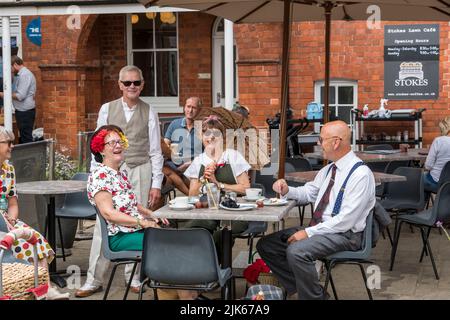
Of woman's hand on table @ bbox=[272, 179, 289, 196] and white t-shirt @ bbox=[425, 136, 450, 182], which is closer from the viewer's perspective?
woman's hand on table @ bbox=[272, 179, 289, 196]

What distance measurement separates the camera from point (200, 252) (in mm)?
5305

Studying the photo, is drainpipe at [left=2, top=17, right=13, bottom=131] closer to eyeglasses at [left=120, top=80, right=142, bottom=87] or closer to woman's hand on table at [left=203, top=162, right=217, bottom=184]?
eyeglasses at [left=120, top=80, right=142, bottom=87]

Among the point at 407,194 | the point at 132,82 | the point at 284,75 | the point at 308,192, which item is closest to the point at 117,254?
the point at 308,192

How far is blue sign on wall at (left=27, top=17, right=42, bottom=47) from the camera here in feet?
51.0

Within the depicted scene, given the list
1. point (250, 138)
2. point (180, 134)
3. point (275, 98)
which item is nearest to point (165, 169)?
point (180, 134)

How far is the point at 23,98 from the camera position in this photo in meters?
14.1

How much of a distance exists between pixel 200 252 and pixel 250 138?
4.56 metres

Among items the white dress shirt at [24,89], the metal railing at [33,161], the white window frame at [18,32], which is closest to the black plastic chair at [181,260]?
the metal railing at [33,161]

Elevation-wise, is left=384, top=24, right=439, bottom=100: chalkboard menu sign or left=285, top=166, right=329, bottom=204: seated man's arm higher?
left=384, top=24, right=439, bottom=100: chalkboard menu sign

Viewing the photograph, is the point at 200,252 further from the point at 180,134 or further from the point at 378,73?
the point at 378,73

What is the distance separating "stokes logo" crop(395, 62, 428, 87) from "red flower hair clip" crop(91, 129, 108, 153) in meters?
8.47

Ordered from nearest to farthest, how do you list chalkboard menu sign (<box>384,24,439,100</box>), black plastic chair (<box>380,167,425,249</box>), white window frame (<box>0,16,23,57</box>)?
black plastic chair (<box>380,167,425,249</box>) → chalkboard menu sign (<box>384,24,439,100</box>) → white window frame (<box>0,16,23,57</box>)

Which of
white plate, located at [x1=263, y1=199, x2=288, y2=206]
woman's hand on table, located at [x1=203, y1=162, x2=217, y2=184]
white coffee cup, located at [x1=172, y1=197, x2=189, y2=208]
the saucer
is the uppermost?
woman's hand on table, located at [x1=203, y1=162, x2=217, y2=184]

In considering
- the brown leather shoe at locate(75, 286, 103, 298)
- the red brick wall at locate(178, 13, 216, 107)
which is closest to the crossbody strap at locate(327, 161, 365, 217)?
the brown leather shoe at locate(75, 286, 103, 298)
